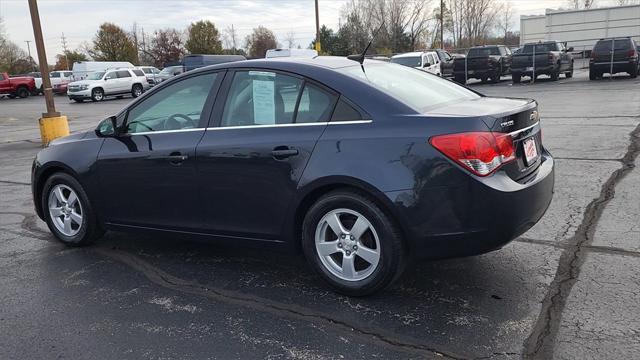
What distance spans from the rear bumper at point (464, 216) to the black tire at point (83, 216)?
2.91 m

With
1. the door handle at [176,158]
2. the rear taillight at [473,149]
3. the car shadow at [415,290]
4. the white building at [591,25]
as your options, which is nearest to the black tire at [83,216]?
the car shadow at [415,290]

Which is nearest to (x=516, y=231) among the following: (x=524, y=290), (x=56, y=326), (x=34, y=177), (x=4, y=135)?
(x=524, y=290)

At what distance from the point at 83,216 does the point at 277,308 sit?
231cm

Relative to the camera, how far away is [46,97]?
12.6 metres

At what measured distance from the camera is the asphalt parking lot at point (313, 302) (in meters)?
3.13

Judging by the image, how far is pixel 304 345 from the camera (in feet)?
10.4

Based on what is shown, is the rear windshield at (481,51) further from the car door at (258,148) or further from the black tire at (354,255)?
the black tire at (354,255)

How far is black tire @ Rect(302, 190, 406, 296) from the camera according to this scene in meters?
3.47

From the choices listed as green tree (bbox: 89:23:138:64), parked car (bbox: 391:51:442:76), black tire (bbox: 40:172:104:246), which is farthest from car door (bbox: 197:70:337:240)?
green tree (bbox: 89:23:138:64)

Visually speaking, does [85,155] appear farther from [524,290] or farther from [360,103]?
[524,290]

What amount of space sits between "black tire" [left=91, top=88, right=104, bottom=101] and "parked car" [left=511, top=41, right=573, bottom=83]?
22737mm

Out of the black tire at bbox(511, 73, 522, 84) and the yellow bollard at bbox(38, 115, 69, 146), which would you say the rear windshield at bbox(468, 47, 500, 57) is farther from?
the yellow bollard at bbox(38, 115, 69, 146)

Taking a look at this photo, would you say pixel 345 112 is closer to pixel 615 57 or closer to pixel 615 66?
pixel 615 57

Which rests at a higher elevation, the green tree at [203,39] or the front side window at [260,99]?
the green tree at [203,39]
